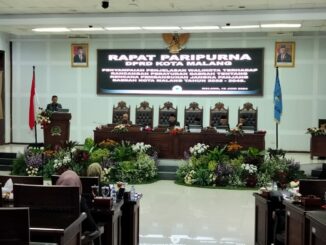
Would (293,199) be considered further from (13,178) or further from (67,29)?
(67,29)

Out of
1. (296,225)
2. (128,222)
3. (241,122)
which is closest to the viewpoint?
(296,225)

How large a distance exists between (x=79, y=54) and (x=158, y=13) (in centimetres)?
418

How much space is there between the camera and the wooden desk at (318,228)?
9.90ft

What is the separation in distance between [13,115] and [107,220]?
41.5 ft

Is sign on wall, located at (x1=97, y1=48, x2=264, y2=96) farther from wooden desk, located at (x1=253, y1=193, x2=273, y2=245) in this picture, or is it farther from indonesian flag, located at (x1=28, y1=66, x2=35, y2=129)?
wooden desk, located at (x1=253, y1=193, x2=273, y2=245)

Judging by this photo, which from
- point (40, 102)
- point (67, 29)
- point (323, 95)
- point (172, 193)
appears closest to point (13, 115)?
point (40, 102)

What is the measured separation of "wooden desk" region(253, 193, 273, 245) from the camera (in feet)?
16.3

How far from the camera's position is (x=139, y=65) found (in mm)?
15367

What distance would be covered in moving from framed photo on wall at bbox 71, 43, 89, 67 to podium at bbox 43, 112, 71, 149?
12.3 feet

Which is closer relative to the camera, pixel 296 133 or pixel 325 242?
pixel 325 242

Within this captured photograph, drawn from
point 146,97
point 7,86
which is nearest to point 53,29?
point 7,86

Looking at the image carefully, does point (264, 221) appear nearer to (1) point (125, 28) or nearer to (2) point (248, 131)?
(2) point (248, 131)

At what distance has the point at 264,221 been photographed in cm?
511

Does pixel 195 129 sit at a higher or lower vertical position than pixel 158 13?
lower
